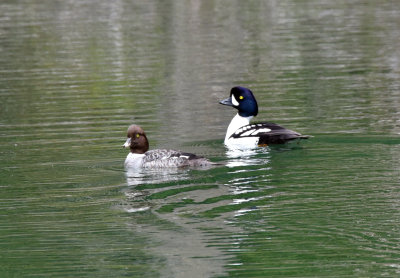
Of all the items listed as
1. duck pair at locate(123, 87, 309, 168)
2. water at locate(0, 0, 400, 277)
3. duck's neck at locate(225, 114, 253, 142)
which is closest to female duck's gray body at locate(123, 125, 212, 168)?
duck pair at locate(123, 87, 309, 168)

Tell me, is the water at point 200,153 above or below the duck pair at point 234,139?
below

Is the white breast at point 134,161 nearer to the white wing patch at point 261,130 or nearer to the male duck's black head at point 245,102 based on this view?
the white wing patch at point 261,130

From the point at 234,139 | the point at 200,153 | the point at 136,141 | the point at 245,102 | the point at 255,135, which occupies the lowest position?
the point at 200,153

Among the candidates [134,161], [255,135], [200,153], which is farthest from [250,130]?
[134,161]

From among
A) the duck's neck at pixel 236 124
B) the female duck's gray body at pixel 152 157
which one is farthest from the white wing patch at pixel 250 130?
the female duck's gray body at pixel 152 157

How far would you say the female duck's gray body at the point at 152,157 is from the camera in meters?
13.8

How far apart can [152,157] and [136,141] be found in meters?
0.60

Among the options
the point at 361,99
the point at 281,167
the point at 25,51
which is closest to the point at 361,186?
the point at 281,167

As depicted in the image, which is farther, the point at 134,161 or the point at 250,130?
the point at 250,130

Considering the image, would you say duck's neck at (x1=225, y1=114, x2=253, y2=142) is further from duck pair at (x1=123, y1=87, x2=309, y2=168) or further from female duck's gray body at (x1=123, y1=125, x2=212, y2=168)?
female duck's gray body at (x1=123, y1=125, x2=212, y2=168)

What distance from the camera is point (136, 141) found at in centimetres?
1462

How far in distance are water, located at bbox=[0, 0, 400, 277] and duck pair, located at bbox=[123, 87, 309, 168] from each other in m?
0.24

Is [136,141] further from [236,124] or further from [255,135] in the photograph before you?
[236,124]

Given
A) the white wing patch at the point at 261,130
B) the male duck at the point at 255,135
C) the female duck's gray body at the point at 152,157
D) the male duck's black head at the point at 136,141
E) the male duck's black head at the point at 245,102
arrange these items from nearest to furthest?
the female duck's gray body at the point at 152,157 < the male duck's black head at the point at 136,141 < the male duck at the point at 255,135 < the white wing patch at the point at 261,130 < the male duck's black head at the point at 245,102
